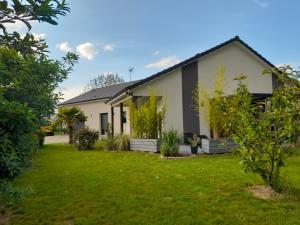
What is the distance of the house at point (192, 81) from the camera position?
17.7 metres

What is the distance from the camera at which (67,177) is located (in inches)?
360

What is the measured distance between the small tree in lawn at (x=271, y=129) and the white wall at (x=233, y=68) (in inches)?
451

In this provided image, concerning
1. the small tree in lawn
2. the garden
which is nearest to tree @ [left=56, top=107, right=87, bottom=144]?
the garden

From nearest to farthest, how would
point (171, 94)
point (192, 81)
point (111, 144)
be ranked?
point (111, 144)
point (171, 94)
point (192, 81)

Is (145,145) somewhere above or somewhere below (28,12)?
below

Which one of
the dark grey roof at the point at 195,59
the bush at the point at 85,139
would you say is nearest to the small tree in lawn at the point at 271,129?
the dark grey roof at the point at 195,59

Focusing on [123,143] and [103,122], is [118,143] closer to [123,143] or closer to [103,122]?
[123,143]

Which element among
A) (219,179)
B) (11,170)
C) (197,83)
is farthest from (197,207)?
(197,83)

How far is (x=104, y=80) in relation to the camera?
6053cm

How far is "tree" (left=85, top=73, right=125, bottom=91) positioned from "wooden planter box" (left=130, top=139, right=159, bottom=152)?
148ft

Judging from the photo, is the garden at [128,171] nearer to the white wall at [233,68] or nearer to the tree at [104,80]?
the white wall at [233,68]

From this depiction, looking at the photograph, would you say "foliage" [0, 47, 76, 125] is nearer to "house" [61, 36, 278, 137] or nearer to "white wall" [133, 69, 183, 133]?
"house" [61, 36, 278, 137]

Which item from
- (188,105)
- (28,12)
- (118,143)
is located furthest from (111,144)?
(28,12)

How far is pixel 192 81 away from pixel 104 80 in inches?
1716
